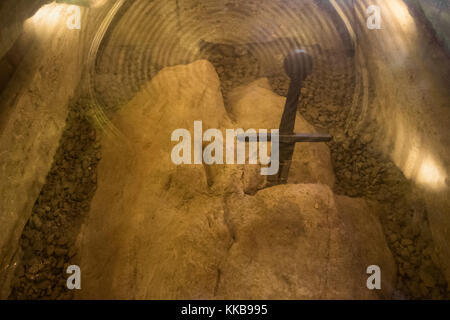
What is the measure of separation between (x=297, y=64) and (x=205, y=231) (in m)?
1.16

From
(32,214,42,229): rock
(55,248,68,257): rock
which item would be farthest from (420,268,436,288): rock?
(32,214,42,229): rock

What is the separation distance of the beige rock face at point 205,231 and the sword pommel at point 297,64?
786mm

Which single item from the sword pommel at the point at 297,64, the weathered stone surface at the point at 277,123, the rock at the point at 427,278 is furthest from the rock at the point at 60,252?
the rock at the point at 427,278

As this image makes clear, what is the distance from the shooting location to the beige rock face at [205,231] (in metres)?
1.71

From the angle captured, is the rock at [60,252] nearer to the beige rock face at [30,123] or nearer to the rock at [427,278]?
the beige rock face at [30,123]

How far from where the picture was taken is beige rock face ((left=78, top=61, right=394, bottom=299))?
67.4 inches

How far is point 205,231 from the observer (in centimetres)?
189

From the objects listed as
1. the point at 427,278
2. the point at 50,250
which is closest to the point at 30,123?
the point at 50,250

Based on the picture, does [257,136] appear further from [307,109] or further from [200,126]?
[307,109]

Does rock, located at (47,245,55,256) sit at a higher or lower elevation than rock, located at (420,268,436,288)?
higher

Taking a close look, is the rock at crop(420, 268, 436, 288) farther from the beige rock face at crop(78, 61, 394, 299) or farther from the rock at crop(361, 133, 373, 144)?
the rock at crop(361, 133, 373, 144)

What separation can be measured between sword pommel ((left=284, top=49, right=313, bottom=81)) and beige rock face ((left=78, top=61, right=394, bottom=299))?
0.79 m

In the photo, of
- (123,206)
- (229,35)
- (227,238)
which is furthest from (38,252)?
(229,35)

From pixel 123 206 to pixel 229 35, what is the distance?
182 cm
